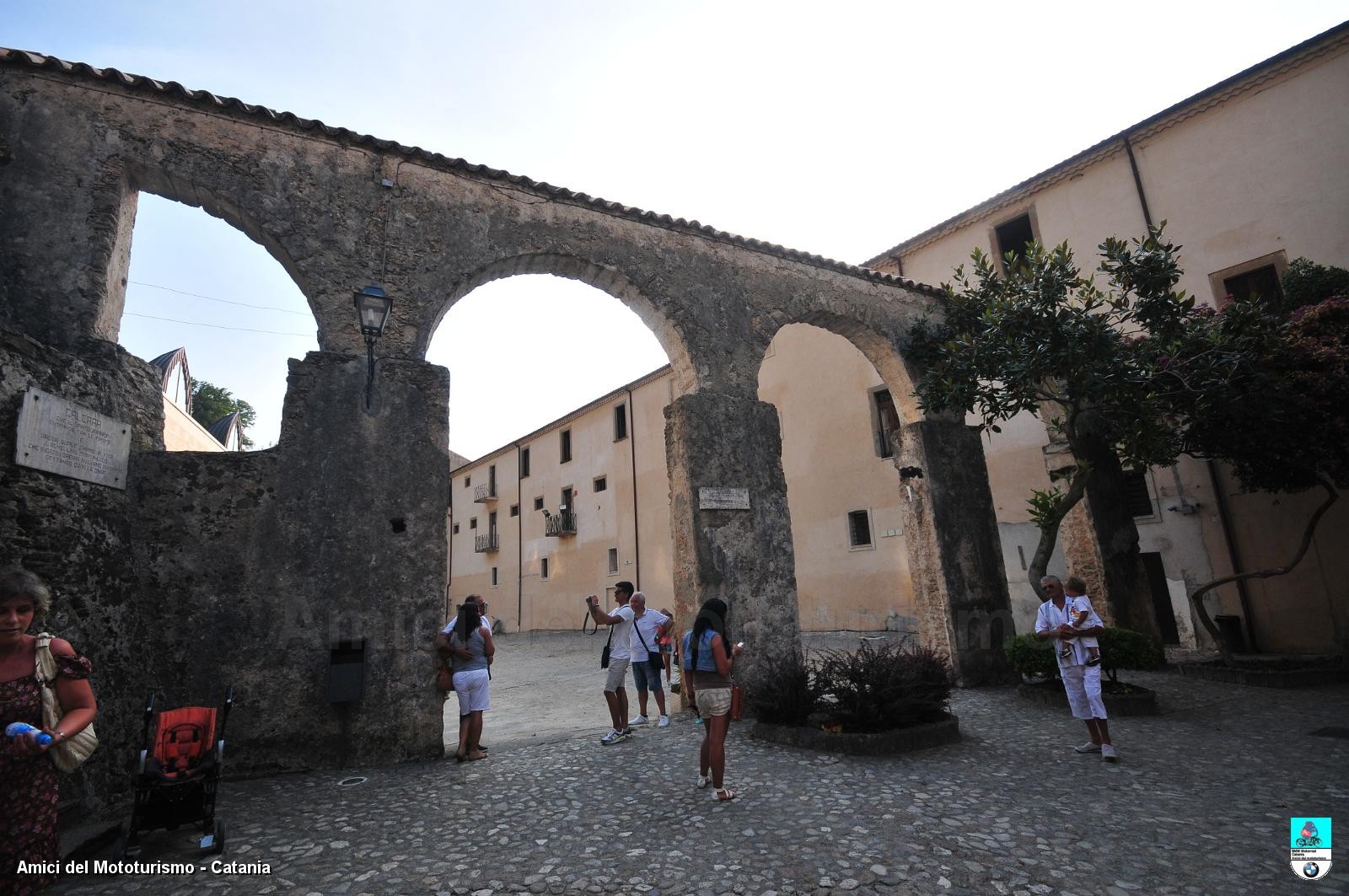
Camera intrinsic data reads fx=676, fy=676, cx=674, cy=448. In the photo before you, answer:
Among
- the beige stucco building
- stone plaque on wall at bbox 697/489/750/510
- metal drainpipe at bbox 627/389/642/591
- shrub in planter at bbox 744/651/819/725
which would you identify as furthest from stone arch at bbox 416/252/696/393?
metal drainpipe at bbox 627/389/642/591

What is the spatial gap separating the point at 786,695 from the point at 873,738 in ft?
3.13

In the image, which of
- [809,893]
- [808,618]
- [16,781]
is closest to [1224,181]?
[808,618]

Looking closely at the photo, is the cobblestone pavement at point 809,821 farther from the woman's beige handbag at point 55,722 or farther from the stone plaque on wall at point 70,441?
the stone plaque on wall at point 70,441

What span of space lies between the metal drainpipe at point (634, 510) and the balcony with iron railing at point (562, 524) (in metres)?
3.98

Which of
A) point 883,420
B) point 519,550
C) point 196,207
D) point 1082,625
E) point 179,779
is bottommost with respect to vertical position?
point 179,779

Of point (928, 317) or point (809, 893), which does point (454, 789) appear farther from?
point (928, 317)

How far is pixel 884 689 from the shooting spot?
19.6 feet

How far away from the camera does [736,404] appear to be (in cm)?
823

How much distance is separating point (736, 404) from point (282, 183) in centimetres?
521

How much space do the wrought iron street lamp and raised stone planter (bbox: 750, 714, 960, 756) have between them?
5.10 meters

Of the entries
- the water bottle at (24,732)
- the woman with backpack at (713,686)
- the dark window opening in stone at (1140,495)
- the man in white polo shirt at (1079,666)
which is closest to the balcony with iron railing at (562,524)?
the dark window opening in stone at (1140,495)

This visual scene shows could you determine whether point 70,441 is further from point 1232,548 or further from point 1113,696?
point 1232,548

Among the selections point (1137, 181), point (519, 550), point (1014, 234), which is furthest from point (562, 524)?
point (1137, 181)

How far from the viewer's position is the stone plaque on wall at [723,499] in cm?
763
